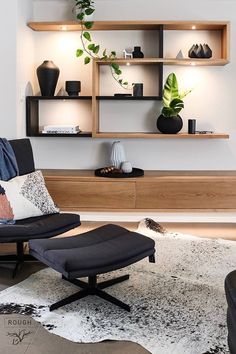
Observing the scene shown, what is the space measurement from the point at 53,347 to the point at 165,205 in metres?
2.20

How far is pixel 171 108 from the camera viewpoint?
14.6 ft

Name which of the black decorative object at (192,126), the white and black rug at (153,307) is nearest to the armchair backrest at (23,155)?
the white and black rug at (153,307)

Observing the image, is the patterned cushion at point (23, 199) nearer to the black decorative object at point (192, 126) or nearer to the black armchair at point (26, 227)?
the black armchair at point (26, 227)

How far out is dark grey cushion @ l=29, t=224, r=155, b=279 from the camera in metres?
2.52

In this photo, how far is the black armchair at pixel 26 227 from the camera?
3062 millimetres

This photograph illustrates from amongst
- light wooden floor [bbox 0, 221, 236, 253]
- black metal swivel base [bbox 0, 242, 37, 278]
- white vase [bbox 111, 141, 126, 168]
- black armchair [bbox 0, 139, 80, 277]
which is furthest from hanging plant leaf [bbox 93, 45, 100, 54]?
black metal swivel base [bbox 0, 242, 37, 278]

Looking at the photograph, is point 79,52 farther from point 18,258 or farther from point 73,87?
point 18,258

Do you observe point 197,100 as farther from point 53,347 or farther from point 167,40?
point 53,347

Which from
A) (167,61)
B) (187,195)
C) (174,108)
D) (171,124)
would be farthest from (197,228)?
(167,61)

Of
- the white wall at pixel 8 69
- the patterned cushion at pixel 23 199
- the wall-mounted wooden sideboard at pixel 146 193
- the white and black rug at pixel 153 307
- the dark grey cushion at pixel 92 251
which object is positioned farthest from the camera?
the wall-mounted wooden sideboard at pixel 146 193

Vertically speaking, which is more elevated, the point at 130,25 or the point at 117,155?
the point at 130,25

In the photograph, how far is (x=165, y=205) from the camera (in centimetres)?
427

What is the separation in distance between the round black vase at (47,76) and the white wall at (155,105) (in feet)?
0.48

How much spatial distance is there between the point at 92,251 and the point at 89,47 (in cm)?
240
